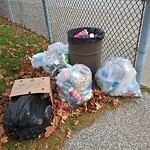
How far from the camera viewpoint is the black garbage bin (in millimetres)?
2863

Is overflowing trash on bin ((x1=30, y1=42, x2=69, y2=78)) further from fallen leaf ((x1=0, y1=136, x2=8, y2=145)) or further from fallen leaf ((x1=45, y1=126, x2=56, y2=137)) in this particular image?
fallen leaf ((x1=0, y1=136, x2=8, y2=145))

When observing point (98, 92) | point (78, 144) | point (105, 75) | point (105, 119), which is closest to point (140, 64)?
point (105, 75)

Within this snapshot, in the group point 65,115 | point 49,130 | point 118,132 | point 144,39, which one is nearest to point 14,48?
point 65,115

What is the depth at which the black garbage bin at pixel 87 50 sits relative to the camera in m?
2.86

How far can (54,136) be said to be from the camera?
2.43 metres

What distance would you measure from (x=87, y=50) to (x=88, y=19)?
1.93 metres

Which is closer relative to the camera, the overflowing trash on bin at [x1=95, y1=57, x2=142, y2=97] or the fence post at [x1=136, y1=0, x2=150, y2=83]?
the fence post at [x1=136, y1=0, x2=150, y2=83]

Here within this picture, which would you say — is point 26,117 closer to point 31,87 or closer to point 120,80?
point 31,87

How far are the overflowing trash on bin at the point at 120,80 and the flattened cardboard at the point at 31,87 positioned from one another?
32.8 inches

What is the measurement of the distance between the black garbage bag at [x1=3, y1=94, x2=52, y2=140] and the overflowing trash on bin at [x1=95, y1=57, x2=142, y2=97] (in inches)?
38.9

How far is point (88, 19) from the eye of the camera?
15.3 ft

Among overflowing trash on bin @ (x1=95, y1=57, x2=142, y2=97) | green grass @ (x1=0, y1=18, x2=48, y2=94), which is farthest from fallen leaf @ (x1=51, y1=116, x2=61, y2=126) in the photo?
green grass @ (x1=0, y1=18, x2=48, y2=94)

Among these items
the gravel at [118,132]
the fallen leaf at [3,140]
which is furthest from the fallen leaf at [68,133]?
the fallen leaf at [3,140]

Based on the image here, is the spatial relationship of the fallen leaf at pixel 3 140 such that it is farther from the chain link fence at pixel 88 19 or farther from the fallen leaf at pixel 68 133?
the chain link fence at pixel 88 19
